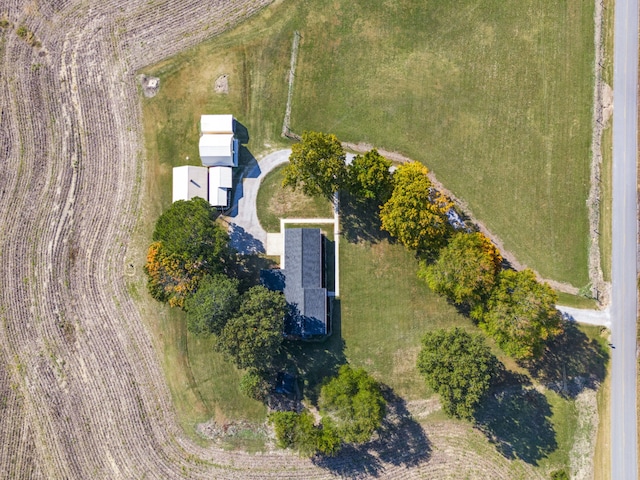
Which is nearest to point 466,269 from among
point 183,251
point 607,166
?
point 607,166

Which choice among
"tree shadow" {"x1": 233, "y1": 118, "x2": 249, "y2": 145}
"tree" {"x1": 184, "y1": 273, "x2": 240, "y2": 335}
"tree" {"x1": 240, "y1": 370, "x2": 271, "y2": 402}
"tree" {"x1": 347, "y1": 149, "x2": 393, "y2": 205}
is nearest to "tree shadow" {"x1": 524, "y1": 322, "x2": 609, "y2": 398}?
"tree" {"x1": 347, "y1": 149, "x2": 393, "y2": 205}

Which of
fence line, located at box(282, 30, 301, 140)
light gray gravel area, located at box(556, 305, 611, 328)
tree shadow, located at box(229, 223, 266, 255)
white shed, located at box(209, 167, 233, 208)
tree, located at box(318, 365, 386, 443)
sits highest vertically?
fence line, located at box(282, 30, 301, 140)

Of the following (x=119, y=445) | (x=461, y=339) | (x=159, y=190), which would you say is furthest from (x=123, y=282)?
(x=461, y=339)

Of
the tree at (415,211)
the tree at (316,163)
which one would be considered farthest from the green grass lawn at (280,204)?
the tree at (415,211)

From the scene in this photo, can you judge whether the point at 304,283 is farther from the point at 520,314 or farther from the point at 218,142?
the point at 520,314

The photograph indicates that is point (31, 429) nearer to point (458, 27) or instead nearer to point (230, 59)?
point (230, 59)

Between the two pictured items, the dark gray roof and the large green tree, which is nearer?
the large green tree

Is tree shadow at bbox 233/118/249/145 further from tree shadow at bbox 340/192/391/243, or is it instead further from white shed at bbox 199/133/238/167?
tree shadow at bbox 340/192/391/243

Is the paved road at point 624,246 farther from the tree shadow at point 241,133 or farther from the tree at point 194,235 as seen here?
the tree at point 194,235
